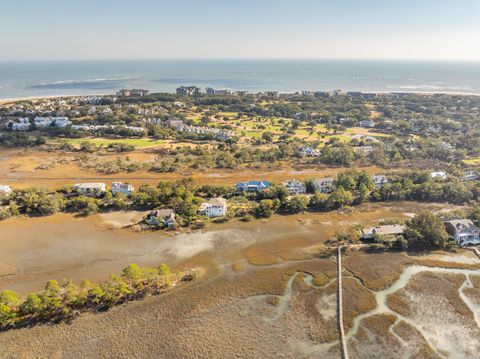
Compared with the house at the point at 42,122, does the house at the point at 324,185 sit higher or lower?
lower

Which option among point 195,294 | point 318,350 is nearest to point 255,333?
point 318,350

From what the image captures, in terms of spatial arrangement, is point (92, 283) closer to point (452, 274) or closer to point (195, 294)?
point (195, 294)

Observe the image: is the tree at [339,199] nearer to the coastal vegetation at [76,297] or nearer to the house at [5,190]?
the coastal vegetation at [76,297]

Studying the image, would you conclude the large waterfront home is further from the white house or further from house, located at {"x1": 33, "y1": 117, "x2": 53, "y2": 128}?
the white house

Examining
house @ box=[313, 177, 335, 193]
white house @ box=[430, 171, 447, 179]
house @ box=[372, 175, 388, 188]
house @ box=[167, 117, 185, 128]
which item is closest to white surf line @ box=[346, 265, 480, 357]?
house @ box=[313, 177, 335, 193]

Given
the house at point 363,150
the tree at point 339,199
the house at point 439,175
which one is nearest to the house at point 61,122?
the house at point 363,150

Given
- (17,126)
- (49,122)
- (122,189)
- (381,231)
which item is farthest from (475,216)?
(17,126)
